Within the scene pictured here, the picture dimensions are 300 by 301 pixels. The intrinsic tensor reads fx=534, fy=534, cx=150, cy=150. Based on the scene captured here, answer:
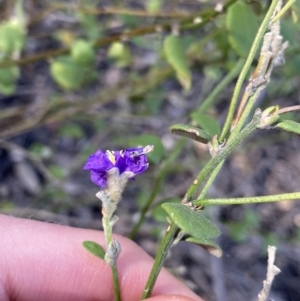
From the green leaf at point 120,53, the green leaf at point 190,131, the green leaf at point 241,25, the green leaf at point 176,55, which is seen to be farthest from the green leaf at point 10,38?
the green leaf at point 190,131

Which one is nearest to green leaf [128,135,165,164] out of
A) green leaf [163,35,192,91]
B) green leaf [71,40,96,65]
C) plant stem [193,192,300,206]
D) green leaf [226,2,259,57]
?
green leaf [163,35,192,91]

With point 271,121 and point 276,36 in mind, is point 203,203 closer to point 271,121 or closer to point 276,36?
point 271,121

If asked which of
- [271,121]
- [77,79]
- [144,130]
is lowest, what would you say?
[144,130]

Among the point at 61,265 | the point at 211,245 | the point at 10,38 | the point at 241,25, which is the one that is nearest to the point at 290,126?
the point at 211,245

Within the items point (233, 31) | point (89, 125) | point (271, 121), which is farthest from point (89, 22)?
point (271, 121)

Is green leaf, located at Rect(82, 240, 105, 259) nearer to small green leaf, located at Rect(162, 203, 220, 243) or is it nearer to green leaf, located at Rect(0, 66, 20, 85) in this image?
small green leaf, located at Rect(162, 203, 220, 243)

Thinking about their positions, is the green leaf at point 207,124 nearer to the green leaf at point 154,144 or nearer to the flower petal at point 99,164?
the green leaf at point 154,144

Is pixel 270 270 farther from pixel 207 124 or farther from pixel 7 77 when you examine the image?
pixel 7 77

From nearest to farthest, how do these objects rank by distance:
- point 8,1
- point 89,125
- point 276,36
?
point 276,36 < point 8,1 < point 89,125
